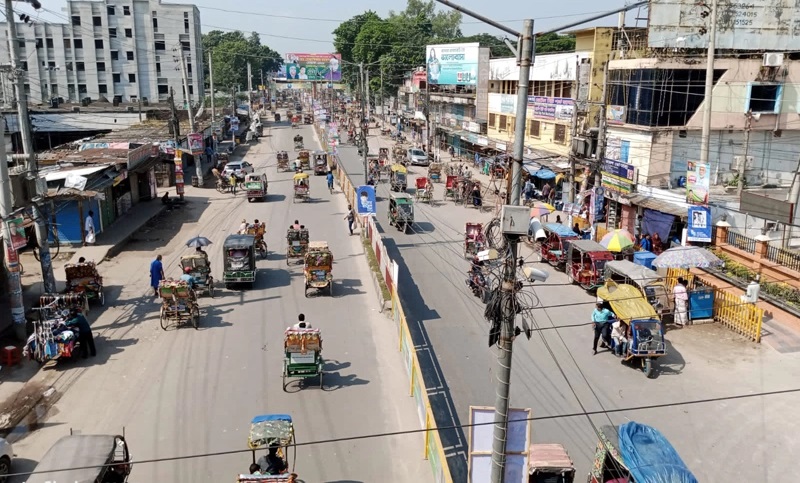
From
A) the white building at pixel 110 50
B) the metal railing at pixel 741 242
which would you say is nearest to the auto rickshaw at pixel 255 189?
the metal railing at pixel 741 242

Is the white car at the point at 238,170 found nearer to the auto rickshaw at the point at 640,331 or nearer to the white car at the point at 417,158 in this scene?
the white car at the point at 417,158

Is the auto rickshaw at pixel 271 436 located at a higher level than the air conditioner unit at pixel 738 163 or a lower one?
lower

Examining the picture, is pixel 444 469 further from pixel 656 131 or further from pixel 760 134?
pixel 760 134

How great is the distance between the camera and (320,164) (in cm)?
4916

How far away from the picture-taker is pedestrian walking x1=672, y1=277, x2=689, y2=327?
18.4 metres

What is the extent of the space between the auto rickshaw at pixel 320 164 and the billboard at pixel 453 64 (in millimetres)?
15071

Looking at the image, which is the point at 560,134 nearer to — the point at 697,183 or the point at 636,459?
the point at 697,183

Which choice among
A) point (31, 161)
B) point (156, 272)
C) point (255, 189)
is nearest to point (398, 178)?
point (255, 189)

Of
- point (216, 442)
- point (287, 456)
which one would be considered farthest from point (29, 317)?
point (287, 456)

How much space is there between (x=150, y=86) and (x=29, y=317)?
68.3 metres

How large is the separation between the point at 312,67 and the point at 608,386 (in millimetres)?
76661

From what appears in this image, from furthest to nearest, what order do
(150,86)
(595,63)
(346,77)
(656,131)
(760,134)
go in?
(346,77) < (150,86) < (595,63) < (760,134) < (656,131)

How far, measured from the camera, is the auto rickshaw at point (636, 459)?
31.0 ft

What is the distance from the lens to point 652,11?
29.2 metres
